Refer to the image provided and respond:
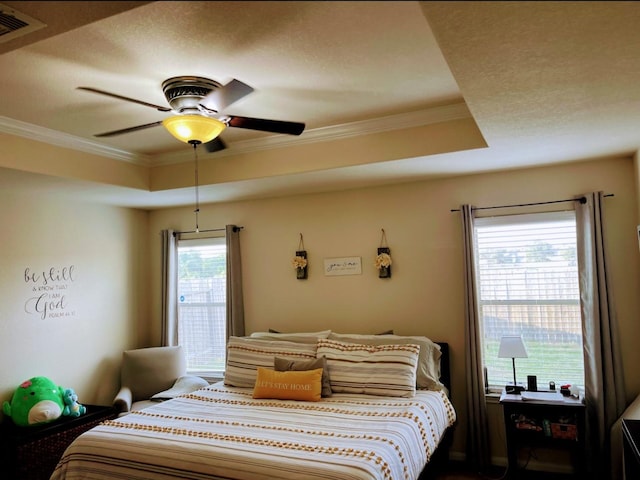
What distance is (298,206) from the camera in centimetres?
454

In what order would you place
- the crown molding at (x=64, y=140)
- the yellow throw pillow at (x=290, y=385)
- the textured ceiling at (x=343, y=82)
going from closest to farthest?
the textured ceiling at (x=343, y=82) → the crown molding at (x=64, y=140) → the yellow throw pillow at (x=290, y=385)

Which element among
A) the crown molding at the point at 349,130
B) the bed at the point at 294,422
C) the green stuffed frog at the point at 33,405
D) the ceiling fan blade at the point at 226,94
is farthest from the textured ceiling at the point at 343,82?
Result: the green stuffed frog at the point at 33,405

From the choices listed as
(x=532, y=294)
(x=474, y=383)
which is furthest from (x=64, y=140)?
(x=532, y=294)

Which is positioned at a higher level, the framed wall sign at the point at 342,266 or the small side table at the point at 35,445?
the framed wall sign at the point at 342,266

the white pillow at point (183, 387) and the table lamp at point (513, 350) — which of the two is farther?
the white pillow at point (183, 387)

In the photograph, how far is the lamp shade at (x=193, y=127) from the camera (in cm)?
245

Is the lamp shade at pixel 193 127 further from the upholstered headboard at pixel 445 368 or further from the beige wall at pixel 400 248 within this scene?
the upholstered headboard at pixel 445 368

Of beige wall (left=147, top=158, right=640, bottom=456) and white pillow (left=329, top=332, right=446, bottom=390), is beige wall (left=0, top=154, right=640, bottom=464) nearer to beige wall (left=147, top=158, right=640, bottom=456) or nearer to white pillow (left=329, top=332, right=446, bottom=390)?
beige wall (left=147, top=158, right=640, bottom=456)

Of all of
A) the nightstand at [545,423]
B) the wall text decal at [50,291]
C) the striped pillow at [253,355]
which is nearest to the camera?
the nightstand at [545,423]

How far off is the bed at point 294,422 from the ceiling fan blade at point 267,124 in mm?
1618

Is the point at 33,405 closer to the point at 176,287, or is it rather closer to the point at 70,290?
the point at 70,290

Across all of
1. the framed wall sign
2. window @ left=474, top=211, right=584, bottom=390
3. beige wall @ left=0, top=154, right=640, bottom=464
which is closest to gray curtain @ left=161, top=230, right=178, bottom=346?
beige wall @ left=0, top=154, right=640, bottom=464

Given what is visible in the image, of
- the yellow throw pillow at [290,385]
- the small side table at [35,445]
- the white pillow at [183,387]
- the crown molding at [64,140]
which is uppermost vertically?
the crown molding at [64,140]

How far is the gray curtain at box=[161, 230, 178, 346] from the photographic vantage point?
4891 millimetres
